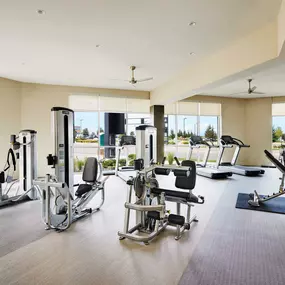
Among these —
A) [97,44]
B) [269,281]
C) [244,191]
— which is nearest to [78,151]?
[97,44]

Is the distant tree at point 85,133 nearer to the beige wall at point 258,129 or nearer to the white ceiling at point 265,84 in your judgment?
the white ceiling at point 265,84

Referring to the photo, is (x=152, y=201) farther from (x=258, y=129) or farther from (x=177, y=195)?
(x=258, y=129)

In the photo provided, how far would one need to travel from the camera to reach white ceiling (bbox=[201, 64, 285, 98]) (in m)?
6.15

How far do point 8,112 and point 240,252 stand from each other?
6874mm

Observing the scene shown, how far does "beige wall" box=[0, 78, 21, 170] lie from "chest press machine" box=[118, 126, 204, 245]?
492 cm

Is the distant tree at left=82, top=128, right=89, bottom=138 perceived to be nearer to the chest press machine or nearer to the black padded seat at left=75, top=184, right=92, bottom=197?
the black padded seat at left=75, top=184, right=92, bottom=197

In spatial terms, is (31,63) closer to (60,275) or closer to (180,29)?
(180,29)

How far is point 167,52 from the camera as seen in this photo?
4727mm

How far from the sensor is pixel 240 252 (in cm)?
254

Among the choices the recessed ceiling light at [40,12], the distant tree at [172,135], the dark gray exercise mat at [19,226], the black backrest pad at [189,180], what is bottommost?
the dark gray exercise mat at [19,226]

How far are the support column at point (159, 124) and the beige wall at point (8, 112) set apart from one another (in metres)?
4.49

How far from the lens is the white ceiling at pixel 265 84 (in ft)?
20.2

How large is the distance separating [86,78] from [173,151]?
15.4 ft

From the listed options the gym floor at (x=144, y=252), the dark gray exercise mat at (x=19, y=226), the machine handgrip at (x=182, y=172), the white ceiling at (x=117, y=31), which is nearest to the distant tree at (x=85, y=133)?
the white ceiling at (x=117, y=31)
